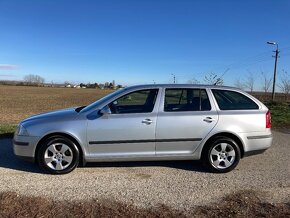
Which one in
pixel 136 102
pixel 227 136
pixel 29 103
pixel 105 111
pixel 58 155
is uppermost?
pixel 136 102

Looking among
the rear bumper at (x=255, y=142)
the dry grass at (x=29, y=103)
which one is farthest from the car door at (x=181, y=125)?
the dry grass at (x=29, y=103)

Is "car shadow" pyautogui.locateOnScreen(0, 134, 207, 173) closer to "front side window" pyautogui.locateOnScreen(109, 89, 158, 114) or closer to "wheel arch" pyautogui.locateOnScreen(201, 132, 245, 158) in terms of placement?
"wheel arch" pyautogui.locateOnScreen(201, 132, 245, 158)

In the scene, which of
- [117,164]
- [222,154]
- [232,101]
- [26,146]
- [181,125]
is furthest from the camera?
[117,164]

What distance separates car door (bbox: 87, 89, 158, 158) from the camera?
6215 mm

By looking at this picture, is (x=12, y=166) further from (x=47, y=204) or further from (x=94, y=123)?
(x=47, y=204)

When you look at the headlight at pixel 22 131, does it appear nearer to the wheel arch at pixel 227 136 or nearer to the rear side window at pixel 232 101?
the wheel arch at pixel 227 136

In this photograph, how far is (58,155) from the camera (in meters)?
6.22

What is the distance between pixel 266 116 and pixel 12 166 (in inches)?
177

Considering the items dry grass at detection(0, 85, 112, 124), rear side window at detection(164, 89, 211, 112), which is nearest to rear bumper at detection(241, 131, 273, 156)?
rear side window at detection(164, 89, 211, 112)

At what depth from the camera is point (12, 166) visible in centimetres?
666

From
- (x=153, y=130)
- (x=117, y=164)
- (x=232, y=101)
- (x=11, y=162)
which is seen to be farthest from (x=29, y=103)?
(x=232, y=101)

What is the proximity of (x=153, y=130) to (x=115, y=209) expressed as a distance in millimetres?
1973

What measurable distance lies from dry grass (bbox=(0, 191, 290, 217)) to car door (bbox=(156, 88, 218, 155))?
5.26ft

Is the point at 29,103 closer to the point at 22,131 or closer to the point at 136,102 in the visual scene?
the point at 22,131
